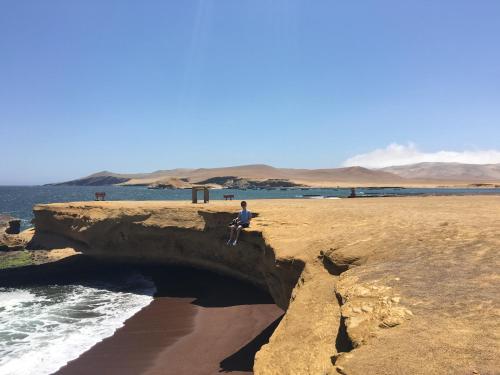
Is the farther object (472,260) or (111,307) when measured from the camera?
(111,307)

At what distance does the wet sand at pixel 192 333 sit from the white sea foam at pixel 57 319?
0.67m

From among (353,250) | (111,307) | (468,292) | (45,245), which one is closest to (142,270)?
(111,307)

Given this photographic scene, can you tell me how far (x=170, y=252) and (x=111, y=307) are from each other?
5.63 m

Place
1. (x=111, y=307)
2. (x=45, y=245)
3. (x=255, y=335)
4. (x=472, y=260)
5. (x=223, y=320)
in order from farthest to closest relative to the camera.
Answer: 1. (x=45, y=245)
2. (x=111, y=307)
3. (x=223, y=320)
4. (x=255, y=335)
5. (x=472, y=260)

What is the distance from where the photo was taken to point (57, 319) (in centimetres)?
1562

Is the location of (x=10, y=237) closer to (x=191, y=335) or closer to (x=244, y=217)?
(x=191, y=335)

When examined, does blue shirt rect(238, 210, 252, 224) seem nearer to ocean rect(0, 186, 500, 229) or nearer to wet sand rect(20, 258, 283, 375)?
wet sand rect(20, 258, 283, 375)

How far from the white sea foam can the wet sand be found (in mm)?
670

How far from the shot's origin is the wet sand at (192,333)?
11547 mm

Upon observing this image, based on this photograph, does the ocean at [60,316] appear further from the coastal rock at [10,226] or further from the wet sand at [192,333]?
the coastal rock at [10,226]

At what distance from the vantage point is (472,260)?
7.65m

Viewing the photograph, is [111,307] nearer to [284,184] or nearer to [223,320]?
[223,320]

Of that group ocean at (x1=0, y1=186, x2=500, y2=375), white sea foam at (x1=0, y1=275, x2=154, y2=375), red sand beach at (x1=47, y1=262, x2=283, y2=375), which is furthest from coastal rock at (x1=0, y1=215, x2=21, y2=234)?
red sand beach at (x1=47, y1=262, x2=283, y2=375)

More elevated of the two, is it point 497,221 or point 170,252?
point 497,221
